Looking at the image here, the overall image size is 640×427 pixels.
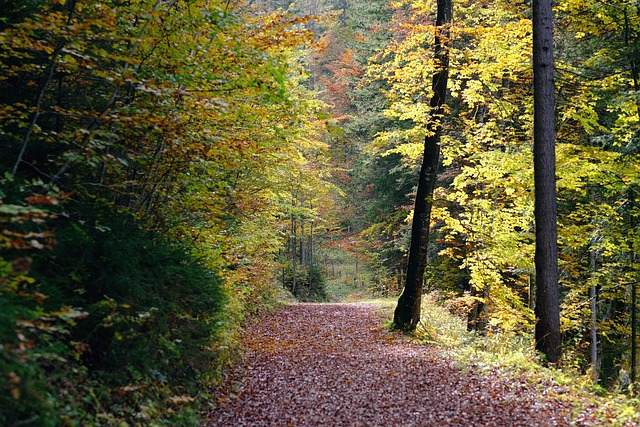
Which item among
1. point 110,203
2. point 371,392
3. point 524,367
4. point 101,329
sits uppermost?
point 110,203

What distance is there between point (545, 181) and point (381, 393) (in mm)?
4919

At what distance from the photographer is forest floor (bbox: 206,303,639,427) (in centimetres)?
563

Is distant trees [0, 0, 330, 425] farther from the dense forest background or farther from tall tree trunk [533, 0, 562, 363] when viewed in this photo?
tall tree trunk [533, 0, 562, 363]

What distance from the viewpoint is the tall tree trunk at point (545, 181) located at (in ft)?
26.4

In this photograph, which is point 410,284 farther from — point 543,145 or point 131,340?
point 131,340

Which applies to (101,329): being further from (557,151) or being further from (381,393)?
(557,151)


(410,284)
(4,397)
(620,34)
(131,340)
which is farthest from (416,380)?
(620,34)

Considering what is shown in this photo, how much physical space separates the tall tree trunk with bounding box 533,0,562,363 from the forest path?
1755mm

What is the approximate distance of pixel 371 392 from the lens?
6.70 meters

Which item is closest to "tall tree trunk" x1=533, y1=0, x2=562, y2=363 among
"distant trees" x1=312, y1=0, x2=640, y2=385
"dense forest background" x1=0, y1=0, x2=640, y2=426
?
"distant trees" x1=312, y1=0, x2=640, y2=385

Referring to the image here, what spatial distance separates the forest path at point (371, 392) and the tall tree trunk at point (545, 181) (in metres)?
1.75

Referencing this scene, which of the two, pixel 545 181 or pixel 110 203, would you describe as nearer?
pixel 110 203

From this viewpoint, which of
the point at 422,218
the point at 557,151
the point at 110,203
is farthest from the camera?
the point at 422,218

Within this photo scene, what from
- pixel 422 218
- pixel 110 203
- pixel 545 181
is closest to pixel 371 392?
pixel 110 203
